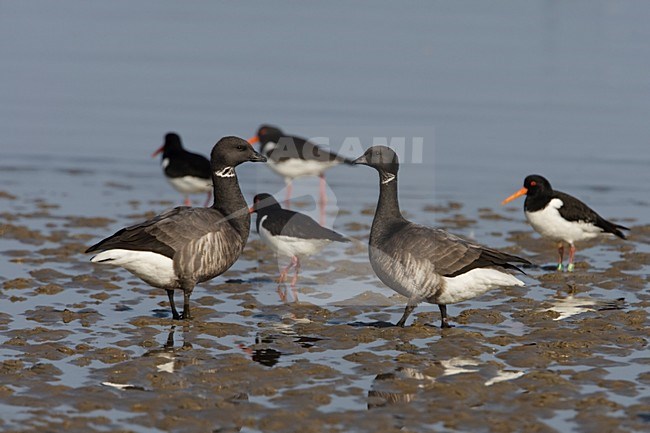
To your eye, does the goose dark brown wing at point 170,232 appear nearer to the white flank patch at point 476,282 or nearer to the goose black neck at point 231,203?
the goose black neck at point 231,203

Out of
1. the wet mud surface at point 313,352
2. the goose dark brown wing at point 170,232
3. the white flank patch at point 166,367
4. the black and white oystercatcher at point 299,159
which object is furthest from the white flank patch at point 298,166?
the white flank patch at point 166,367

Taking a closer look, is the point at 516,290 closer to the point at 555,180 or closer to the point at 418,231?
the point at 418,231

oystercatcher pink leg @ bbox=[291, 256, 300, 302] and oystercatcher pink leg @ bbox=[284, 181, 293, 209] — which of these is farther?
oystercatcher pink leg @ bbox=[284, 181, 293, 209]

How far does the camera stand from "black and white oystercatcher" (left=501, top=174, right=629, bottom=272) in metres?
16.0

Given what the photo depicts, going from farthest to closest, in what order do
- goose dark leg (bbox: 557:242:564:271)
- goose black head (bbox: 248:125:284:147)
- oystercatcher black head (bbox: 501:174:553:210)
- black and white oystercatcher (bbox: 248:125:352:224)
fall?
goose black head (bbox: 248:125:284:147), black and white oystercatcher (bbox: 248:125:352:224), oystercatcher black head (bbox: 501:174:553:210), goose dark leg (bbox: 557:242:564:271)

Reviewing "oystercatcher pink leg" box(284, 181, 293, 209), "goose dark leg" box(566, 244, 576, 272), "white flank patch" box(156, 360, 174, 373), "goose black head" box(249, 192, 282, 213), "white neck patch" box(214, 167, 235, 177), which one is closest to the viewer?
"white flank patch" box(156, 360, 174, 373)

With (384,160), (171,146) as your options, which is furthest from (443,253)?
(171,146)

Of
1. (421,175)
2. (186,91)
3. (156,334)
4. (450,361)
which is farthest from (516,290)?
(186,91)

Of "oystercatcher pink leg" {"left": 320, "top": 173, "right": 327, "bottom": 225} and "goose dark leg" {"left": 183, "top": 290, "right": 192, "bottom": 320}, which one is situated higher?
"oystercatcher pink leg" {"left": 320, "top": 173, "right": 327, "bottom": 225}

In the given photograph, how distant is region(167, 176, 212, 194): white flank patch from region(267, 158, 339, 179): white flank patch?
221 cm

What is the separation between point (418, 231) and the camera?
40.9 ft

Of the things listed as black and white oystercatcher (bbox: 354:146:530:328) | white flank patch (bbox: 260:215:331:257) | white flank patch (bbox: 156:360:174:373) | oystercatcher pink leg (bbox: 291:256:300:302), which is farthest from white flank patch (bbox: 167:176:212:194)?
→ white flank patch (bbox: 156:360:174:373)

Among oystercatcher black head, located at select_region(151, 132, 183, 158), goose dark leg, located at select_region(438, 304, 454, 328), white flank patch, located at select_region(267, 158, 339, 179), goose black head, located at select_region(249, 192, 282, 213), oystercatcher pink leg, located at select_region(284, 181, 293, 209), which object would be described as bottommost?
goose dark leg, located at select_region(438, 304, 454, 328)

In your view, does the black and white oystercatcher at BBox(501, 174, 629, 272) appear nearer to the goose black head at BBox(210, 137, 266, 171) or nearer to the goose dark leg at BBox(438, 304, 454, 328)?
the goose dark leg at BBox(438, 304, 454, 328)
